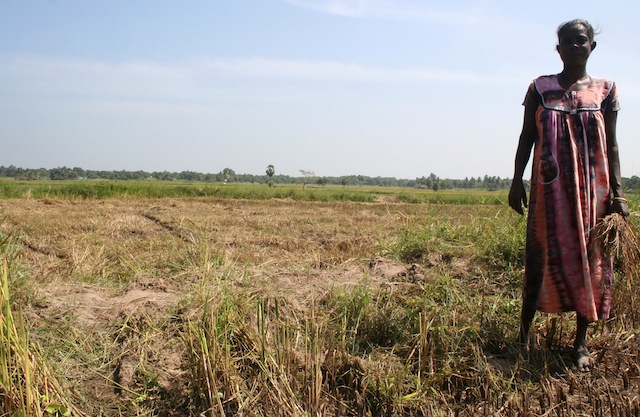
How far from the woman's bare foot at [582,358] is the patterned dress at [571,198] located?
20cm

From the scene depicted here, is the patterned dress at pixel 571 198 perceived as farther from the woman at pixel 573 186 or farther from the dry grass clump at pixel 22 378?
the dry grass clump at pixel 22 378

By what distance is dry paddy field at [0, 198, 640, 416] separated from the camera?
2.36 m

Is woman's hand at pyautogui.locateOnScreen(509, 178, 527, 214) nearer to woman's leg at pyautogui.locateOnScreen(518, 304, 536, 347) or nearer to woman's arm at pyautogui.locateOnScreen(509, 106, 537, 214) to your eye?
woman's arm at pyautogui.locateOnScreen(509, 106, 537, 214)

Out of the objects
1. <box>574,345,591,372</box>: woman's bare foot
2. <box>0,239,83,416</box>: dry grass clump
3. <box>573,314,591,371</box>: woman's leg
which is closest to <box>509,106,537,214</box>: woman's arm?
<box>573,314,591,371</box>: woman's leg

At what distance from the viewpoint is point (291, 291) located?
340 cm

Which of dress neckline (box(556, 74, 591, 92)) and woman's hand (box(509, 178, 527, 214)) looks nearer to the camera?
dress neckline (box(556, 74, 591, 92))

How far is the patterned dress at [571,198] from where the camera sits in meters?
2.68

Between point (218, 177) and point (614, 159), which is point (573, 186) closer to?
point (614, 159)

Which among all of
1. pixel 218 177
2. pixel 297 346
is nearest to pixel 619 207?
pixel 297 346

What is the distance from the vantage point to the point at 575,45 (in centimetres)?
272

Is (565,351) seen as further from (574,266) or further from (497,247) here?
(497,247)

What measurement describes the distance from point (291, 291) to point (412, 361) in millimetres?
955

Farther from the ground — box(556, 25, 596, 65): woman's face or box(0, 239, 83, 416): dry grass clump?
box(556, 25, 596, 65): woman's face

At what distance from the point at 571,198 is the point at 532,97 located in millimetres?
585
